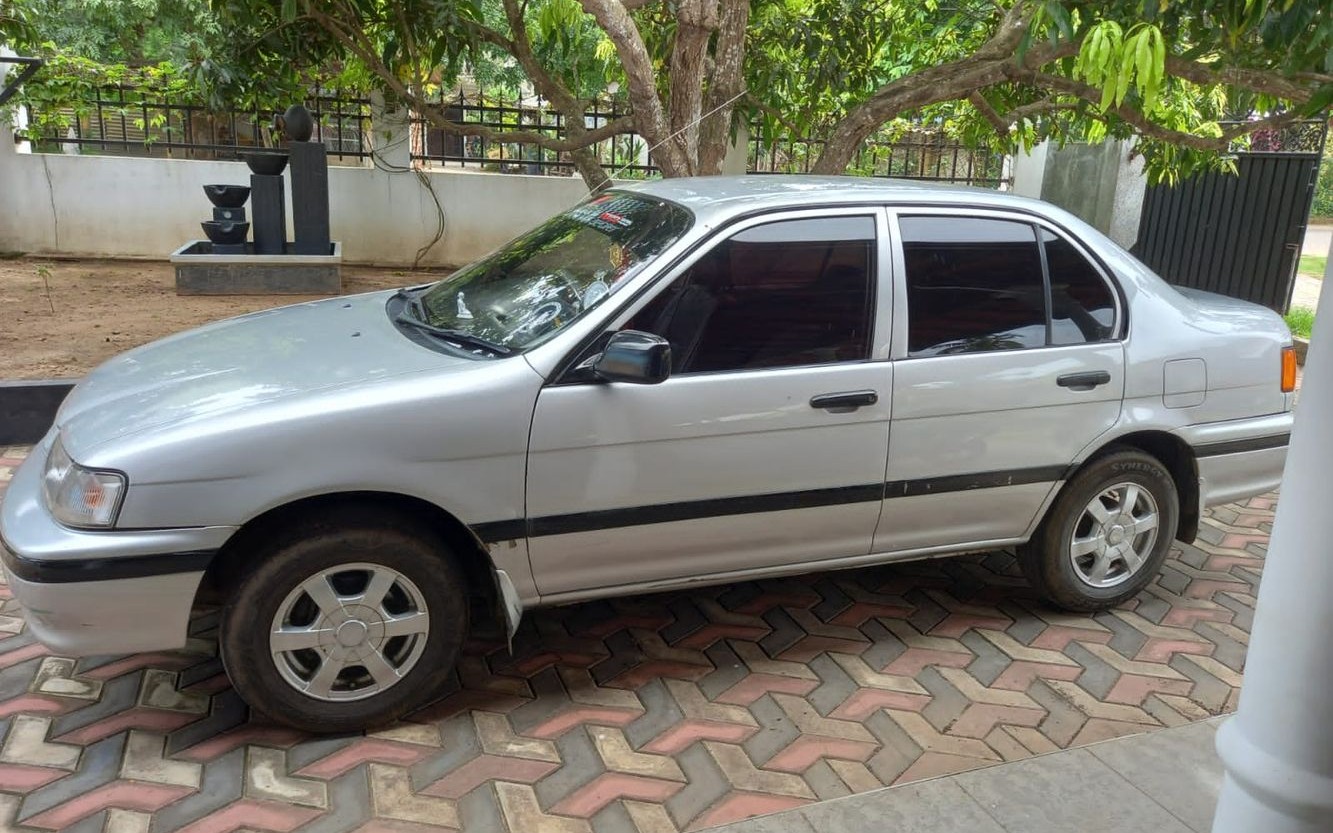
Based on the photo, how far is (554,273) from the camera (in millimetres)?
3938

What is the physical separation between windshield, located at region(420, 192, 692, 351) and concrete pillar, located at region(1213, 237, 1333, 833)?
2.33 meters

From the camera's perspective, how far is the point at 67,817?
2.94 metres

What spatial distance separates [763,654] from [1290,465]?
2.66m

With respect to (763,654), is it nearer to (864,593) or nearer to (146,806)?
(864,593)

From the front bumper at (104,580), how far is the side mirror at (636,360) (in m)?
1.21

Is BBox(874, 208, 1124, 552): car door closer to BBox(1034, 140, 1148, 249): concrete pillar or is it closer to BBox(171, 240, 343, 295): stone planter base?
BBox(171, 240, 343, 295): stone planter base

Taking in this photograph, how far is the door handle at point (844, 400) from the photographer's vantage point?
3.65m

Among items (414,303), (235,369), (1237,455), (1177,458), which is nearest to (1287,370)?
(1237,455)

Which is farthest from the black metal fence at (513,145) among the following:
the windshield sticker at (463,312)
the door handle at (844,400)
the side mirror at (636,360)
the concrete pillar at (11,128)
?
the side mirror at (636,360)

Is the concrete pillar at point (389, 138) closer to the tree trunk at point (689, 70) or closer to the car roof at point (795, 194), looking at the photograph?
the tree trunk at point (689, 70)

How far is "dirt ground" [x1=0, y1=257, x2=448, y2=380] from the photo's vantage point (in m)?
7.32

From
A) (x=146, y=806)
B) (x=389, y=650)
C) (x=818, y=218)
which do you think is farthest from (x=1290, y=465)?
(x=146, y=806)

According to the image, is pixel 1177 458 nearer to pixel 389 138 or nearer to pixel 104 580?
pixel 104 580

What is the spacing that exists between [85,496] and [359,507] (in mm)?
→ 751
